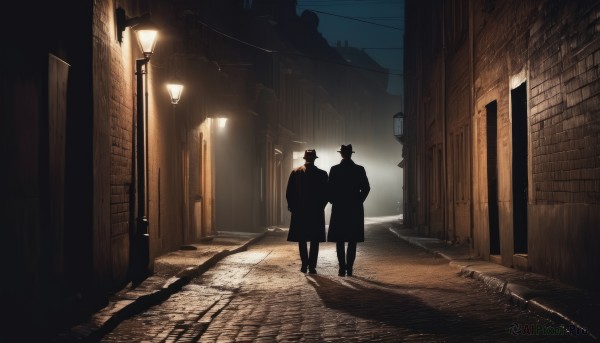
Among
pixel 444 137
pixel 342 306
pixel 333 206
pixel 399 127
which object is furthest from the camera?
pixel 399 127

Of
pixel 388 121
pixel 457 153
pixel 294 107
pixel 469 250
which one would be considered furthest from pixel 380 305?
pixel 388 121

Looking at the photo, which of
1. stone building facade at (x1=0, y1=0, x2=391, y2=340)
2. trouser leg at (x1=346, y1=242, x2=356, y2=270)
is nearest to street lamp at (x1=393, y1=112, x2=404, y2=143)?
stone building facade at (x1=0, y1=0, x2=391, y2=340)

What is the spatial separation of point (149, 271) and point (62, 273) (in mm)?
3421

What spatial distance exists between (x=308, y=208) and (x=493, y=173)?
390 centimetres

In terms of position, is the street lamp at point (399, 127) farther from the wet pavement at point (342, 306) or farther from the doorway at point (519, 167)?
the doorway at point (519, 167)

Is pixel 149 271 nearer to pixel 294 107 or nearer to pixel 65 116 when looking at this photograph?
pixel 65 116

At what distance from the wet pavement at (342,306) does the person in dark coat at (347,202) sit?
58 cm

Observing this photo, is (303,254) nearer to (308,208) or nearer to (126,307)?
(308,208)

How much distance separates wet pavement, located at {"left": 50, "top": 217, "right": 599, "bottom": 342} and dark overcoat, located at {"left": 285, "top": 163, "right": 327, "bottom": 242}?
2.31 feet

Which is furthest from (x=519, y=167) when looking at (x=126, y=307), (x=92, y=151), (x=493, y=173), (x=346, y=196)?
(x=126, y=307)

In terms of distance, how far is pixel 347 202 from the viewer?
13406mm

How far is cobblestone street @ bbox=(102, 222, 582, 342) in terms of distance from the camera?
756 centimetres

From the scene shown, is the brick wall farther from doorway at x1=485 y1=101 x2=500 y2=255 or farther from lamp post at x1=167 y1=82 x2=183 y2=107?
lamp post at x1=167 y1=82 x2=183 y2=107

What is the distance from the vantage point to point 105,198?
10414 mm
